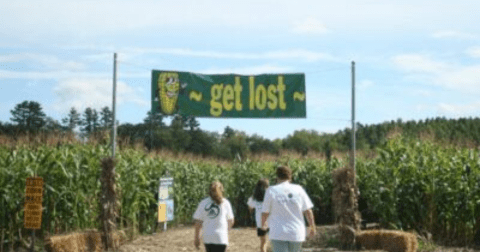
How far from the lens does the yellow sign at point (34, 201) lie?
569 inches

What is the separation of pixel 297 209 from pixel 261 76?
33.9ft

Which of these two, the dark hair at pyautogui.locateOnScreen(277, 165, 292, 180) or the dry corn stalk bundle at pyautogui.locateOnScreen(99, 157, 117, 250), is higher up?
the dark hair at pyautogui.locateOnScreen(277, 165, 292, 180)

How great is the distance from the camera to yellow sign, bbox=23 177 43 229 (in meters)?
14.4

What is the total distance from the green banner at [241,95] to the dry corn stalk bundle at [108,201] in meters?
3.44

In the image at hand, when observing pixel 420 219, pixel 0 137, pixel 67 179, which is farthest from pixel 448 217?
pixel 0 137

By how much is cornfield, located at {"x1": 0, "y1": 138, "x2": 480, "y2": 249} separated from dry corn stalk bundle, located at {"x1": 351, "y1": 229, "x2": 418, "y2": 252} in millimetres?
1483

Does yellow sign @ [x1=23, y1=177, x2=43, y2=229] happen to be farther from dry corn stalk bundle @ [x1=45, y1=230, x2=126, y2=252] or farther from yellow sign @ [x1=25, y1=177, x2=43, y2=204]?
dry corn stalk bundle @ [x1=45, y1=230, x2=126, y2=252]

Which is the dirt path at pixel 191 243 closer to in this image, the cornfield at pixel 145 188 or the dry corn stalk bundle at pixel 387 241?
the dry corn stalk bundle at pixel 387 241

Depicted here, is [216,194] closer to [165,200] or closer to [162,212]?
[162,212]

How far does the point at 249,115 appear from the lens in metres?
19.6

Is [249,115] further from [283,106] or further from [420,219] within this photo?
[420,219]

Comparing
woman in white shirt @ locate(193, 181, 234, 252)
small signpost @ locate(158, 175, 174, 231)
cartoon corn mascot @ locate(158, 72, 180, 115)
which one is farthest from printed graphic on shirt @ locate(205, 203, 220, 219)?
small signpost @ locate(158, 175, 174, 231)

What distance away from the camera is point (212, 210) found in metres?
10.0

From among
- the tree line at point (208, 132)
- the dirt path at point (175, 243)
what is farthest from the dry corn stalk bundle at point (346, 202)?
the tree line at point (208, 132)
